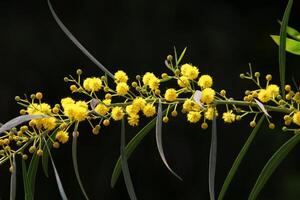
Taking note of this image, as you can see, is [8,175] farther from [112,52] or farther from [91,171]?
[112,52]

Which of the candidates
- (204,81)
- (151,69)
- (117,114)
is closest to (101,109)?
(117,114)

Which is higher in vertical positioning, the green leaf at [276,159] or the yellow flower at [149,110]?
the yellow flower at [149,110]

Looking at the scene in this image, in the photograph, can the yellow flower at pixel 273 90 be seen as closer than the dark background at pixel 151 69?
Yes

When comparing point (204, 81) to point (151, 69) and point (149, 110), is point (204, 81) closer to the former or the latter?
point (149, 110)

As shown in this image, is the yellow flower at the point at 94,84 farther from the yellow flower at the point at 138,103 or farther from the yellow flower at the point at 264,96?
the yellow flower at the point at 264,96

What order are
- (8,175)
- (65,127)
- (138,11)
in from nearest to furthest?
(65,127), (8,175), (138,11)

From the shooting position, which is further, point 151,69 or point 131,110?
Result: point 151,69

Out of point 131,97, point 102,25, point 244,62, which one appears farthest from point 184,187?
point 131,97

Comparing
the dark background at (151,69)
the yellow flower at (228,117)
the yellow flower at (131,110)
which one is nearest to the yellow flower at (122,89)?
the yellow flower at (131,110)
